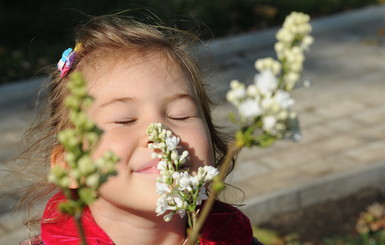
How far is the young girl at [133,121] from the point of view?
172cm

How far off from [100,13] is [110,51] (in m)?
6.17

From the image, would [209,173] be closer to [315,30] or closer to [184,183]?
[184,183]

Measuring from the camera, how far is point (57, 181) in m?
0.74

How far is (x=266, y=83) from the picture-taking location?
2.59 feet

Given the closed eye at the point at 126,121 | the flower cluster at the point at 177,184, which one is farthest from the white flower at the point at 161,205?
the closed eye at the point at 126,121

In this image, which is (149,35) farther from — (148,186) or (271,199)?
(271,199)

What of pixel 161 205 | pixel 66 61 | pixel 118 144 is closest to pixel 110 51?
pixel 66 61

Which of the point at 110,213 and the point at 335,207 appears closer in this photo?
the point at 110,213

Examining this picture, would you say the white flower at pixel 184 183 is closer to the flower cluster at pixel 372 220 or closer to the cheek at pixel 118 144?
the cheek at pixel 118 144

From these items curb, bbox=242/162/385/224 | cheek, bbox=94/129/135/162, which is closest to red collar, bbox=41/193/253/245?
cheek, bbox=94/129/135/162

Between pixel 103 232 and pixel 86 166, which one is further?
pixel 103 232

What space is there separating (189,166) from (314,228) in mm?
2874

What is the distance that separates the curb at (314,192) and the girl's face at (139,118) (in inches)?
100.0

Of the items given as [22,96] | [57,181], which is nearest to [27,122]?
[22,96]
